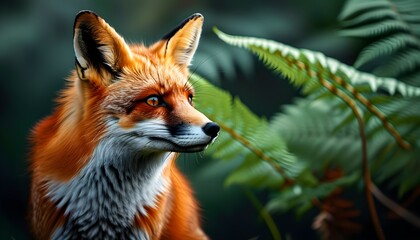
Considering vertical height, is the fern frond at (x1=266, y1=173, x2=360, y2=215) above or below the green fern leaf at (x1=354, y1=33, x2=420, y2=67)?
below

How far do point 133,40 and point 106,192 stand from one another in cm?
376

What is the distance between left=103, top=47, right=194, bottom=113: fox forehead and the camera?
2.31m

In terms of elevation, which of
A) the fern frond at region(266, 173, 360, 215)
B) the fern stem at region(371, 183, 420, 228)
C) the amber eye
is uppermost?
the amber eye

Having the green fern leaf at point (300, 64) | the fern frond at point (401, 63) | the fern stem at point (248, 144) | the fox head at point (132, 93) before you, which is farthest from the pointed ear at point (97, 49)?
the fern frond at point (401, 63)

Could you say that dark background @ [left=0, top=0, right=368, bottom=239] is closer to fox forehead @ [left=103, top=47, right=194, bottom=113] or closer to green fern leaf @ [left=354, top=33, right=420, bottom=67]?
green fern leaf @ [left=354, top=33, right=420, bottom=67]

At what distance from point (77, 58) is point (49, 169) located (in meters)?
0.40

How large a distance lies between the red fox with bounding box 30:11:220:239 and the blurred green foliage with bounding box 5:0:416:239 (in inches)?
111

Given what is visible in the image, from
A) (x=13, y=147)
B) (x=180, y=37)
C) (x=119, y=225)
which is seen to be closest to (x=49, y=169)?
(x=119, y=225)

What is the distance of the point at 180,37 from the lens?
2463mm

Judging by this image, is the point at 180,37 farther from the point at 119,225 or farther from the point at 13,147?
the point at 13,147

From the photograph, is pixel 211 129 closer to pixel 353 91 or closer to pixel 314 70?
pixel 314 70

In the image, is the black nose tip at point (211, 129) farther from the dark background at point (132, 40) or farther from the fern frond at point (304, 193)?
the dark background at point (132, 40)

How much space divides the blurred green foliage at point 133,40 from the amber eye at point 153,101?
2.92 m

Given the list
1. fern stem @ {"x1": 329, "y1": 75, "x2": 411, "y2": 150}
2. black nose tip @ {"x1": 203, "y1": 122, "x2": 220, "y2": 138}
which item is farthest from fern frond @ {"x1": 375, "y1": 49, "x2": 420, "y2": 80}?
black nose tip @ {"x1": 203, "y1": 122, "x2": 220, "y2": 138}
